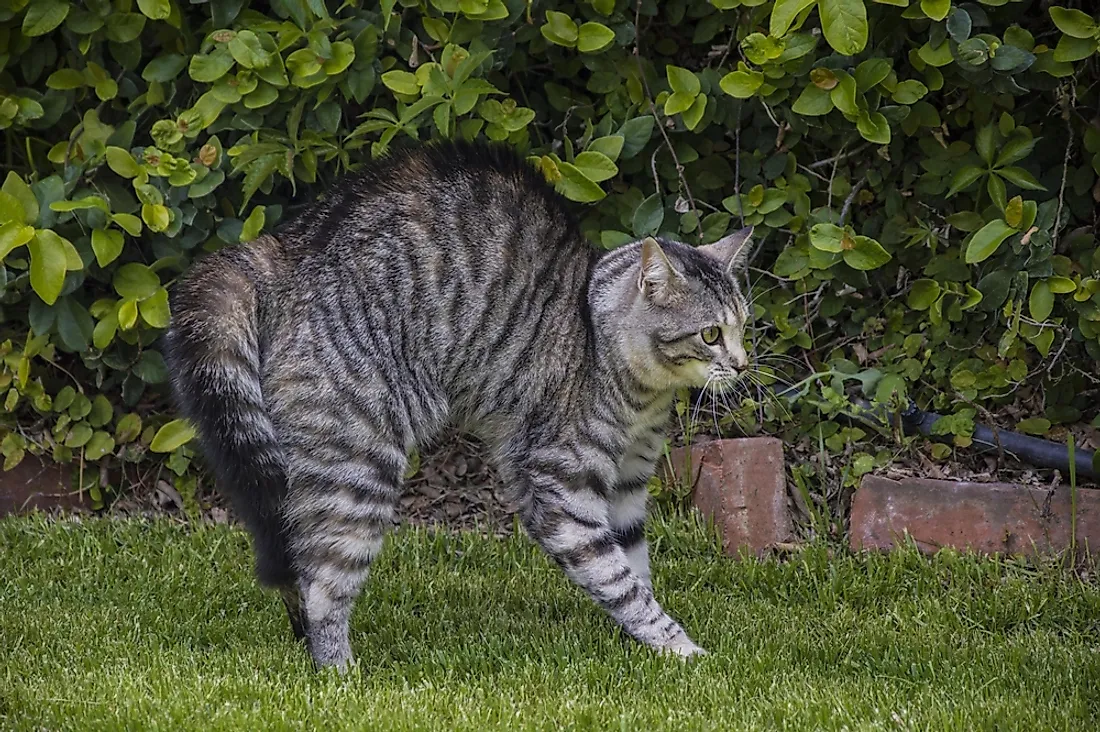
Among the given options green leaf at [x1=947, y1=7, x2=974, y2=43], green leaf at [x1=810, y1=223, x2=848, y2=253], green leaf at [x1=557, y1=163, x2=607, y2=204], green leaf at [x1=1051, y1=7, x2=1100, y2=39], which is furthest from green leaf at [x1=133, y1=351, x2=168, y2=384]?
green leaf at [x1=1051, y1=7, x2=1100, y2=39]

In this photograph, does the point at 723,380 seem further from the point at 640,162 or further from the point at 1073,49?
the point at 1073,49

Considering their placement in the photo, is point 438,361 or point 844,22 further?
point 438,361

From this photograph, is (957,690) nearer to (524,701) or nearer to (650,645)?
(650,645)

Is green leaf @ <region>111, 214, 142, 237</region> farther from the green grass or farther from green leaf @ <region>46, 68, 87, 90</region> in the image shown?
the green grass

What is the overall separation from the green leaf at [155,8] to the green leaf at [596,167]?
1.54m

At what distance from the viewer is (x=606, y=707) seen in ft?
10.4

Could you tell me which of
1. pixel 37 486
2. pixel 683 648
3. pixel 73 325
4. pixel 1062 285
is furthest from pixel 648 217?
pixel 37 486

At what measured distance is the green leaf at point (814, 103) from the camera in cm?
430

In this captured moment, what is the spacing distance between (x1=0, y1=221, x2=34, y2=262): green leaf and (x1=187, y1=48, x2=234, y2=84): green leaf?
776 millimetres

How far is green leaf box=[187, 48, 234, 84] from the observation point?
4398 millimetres

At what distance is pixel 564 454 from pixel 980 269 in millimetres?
1829

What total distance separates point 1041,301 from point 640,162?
1605mm

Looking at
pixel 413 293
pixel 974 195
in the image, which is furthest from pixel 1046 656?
pixel 413 293

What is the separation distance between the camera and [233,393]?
356 cm
